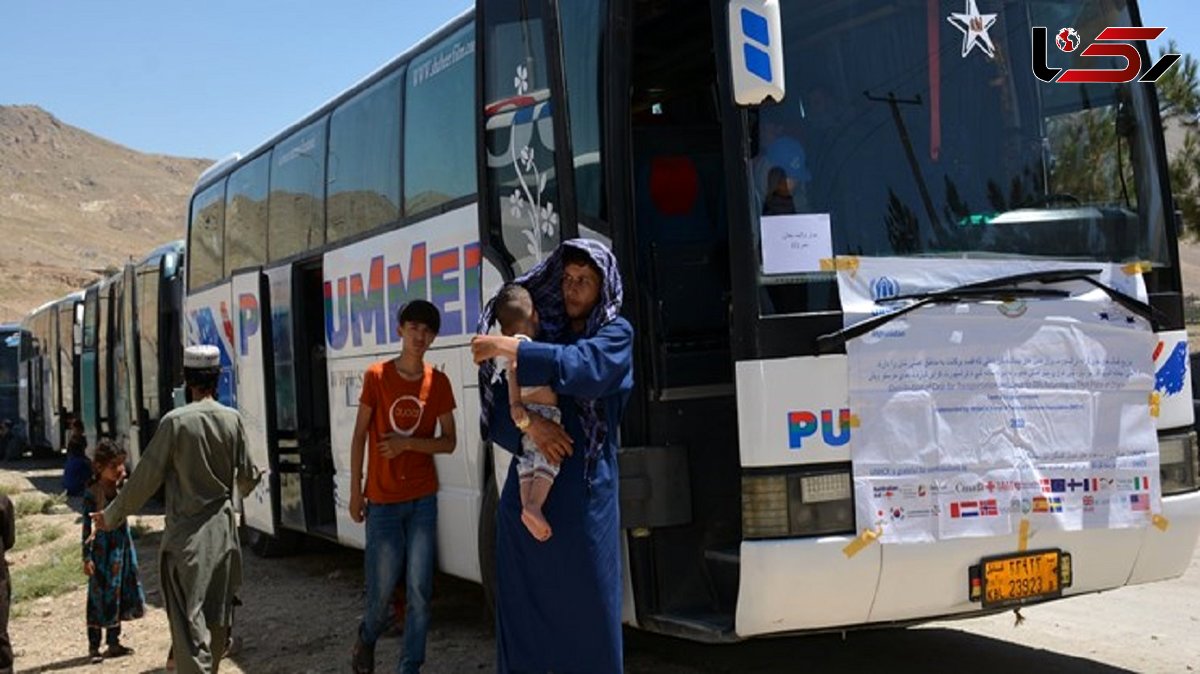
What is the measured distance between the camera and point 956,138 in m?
5.71

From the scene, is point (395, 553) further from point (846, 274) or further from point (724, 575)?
point (846, 274)

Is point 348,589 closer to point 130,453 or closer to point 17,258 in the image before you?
point 130,453

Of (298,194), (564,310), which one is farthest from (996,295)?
(298,194)

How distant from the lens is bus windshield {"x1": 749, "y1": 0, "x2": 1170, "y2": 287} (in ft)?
18.1

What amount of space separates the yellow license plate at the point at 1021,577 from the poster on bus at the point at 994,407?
13 centimetres

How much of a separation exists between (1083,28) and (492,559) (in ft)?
12.8

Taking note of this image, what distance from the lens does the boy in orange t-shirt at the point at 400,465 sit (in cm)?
667

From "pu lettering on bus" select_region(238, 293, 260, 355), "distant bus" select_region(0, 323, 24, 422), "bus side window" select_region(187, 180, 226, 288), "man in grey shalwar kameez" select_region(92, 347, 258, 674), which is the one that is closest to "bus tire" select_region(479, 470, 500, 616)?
"man in grey shalwar kameez" select_region(92, 347, 258, 674)

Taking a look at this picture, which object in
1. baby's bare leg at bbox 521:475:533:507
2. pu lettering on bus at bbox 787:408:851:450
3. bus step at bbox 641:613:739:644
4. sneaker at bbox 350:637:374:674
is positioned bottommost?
sneaker at bbox 350:637:374:674

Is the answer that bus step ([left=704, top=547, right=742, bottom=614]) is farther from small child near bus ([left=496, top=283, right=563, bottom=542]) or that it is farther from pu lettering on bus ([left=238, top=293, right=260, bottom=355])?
pu lettering on bus ([left=238, top=293, right=260, bottom=355])

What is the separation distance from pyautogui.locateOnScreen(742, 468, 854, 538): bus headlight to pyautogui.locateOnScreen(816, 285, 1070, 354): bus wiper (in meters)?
0.52

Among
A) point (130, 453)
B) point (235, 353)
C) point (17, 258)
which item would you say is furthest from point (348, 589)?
point (17, 258)

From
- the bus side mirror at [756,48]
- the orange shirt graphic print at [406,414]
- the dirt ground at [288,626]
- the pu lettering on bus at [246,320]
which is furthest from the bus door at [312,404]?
the bus side mirror at [756,48]

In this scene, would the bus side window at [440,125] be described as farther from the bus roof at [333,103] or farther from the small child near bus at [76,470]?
the small child near bus at [76,470]
